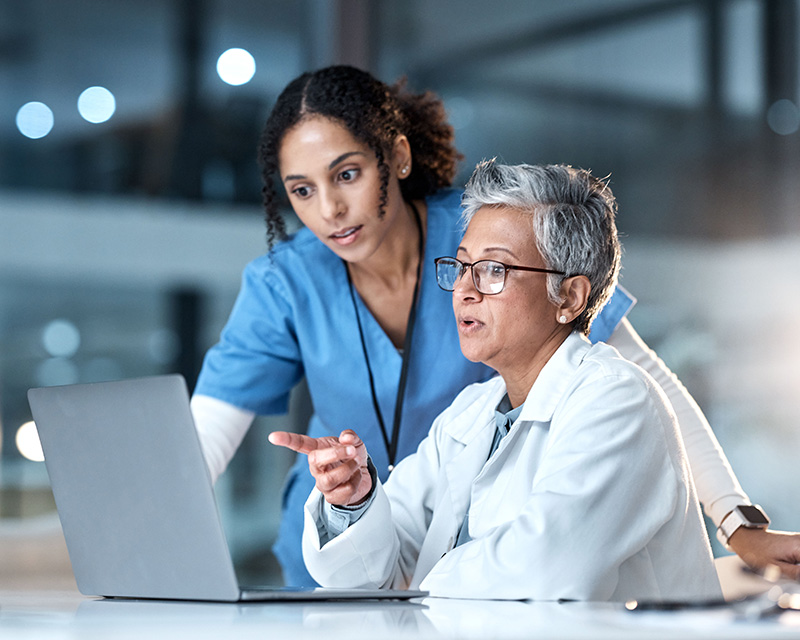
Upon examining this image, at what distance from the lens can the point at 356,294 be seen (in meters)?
2.01

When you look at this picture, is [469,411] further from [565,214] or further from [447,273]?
[565,214]

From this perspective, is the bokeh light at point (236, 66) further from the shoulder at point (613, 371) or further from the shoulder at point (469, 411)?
the shoulder at point (613, 371)

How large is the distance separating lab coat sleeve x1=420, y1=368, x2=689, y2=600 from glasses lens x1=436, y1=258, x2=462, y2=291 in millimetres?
360

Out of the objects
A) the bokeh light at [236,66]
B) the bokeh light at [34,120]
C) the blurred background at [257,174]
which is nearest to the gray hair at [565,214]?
the blurred background at [257,174]

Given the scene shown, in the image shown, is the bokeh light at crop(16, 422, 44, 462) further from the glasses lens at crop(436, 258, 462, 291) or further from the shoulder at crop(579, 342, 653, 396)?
the shoulder at crop(579, 342, 653, 396)

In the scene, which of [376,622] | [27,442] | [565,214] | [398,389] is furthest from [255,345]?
[27,442]

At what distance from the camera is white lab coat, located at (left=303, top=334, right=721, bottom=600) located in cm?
121

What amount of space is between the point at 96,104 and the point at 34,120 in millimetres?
244

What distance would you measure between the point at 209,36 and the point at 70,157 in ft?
2.37

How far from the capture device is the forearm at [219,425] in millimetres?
1938

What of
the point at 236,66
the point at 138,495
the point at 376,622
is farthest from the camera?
the point at 236,66

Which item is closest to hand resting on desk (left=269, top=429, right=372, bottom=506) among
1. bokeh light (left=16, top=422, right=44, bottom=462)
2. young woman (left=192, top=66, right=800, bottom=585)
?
young woman (left=192, top=66, right=800, bottom=585)

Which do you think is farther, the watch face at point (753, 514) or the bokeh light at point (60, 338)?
the bokeh light at point (60, 338)

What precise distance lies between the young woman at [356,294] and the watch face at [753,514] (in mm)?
314
